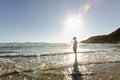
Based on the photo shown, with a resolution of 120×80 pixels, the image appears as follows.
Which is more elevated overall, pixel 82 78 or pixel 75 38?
pixel 75 38

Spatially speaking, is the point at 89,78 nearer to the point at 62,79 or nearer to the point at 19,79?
the point at 62,79

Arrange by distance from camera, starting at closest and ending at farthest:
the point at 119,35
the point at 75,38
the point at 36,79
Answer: the point at 36,79
the point at 75,38
the point at 119,35

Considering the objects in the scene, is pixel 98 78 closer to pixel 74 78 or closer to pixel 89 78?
pixel 89 78

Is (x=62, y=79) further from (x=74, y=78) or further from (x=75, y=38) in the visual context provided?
(x=75, y=38)

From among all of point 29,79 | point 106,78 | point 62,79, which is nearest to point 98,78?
point 106,78

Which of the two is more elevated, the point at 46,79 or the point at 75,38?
the point at 75,38

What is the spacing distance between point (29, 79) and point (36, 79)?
397 millimetres

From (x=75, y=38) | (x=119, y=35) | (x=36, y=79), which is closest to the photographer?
(x=36, y=79)

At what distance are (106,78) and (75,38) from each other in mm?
9943

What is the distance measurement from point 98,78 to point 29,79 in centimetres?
390

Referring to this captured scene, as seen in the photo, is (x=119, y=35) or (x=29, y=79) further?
(x=119, y=35)

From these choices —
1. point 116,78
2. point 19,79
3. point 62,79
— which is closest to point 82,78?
point 62,79

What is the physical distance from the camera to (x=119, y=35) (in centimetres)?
19875

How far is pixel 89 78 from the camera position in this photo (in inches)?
395
